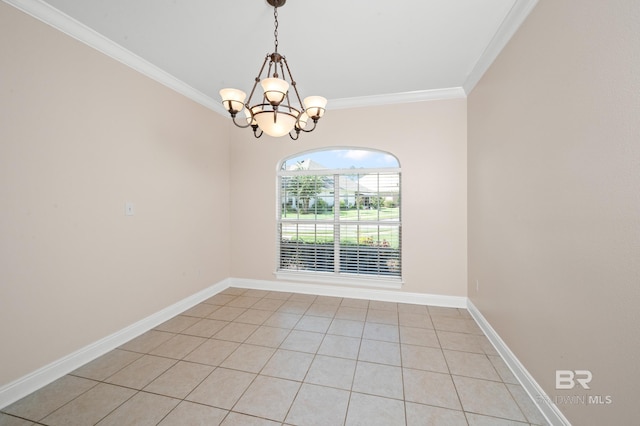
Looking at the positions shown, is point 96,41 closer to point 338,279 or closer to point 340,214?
point 340,214

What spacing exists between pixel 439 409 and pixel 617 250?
134 cm

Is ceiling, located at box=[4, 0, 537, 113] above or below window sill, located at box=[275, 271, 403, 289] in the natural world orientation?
above

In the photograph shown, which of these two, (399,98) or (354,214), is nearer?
(399,98)

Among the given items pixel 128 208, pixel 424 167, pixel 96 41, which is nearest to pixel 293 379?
pixel 128 208

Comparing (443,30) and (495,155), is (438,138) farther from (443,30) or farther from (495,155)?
(443,30)

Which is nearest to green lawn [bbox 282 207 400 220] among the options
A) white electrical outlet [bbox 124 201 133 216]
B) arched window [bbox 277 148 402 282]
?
arched window [bbox 277 148 402 282]

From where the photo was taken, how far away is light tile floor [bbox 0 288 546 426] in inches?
62.5

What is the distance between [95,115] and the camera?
2160 millimetres

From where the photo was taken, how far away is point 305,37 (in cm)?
217

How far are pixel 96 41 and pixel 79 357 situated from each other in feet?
8.58

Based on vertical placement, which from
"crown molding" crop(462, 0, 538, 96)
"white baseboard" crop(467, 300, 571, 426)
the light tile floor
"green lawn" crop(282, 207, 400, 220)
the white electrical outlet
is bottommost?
the light tile floor

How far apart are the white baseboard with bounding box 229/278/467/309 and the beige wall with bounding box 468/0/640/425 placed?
1.00m

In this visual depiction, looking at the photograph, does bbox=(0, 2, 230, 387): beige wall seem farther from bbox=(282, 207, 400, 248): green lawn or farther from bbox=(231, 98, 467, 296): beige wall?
bbox=(231, 98, 467, 296): beige wall

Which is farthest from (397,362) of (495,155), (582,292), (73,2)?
(73,2)
